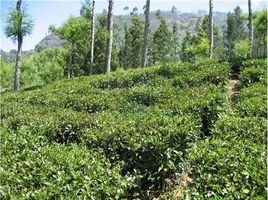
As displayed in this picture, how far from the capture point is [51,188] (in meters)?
5.67

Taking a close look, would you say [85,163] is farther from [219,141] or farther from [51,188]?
[219,141]

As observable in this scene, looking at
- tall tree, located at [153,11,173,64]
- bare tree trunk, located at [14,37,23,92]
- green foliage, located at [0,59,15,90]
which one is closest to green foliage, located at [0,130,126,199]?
bare tree trunk, located at [14,37,23,92]

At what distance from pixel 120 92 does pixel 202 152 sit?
26.9 feet

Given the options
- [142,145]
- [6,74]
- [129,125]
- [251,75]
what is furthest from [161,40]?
[142,145]

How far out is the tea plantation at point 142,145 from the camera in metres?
5.84

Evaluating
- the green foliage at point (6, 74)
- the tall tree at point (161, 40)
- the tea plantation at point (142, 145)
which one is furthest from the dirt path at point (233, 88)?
the tall tree at point (161, 40)

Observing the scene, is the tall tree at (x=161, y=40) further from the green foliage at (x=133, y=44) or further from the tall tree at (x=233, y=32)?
the tall tree at (x=233, y=32)

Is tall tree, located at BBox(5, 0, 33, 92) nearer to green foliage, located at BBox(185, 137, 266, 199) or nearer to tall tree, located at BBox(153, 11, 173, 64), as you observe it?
green foliage, located at BBox(185, 137, 266, 199)

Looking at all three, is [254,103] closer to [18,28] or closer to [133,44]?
[18,28]

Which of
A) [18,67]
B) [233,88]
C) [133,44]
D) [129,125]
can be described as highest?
[133,44]

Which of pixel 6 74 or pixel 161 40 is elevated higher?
pixel 161 40

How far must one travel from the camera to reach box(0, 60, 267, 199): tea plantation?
19.1 feet

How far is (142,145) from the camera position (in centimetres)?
836

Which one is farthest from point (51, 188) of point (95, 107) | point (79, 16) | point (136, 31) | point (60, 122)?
point (136, 31)
